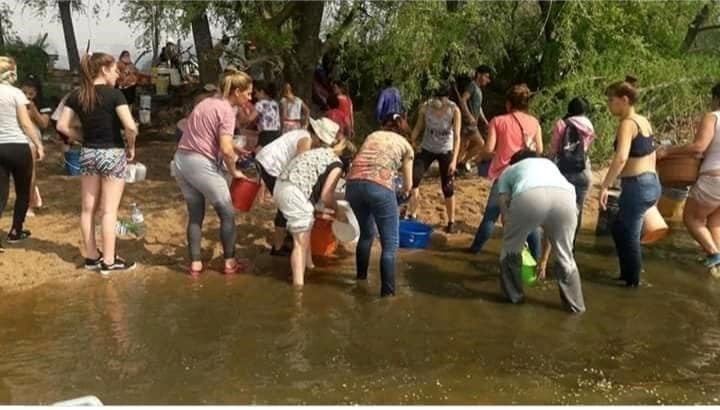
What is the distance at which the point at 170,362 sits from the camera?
188 inches

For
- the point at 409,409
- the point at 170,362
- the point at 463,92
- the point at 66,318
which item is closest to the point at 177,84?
the point at 463,92

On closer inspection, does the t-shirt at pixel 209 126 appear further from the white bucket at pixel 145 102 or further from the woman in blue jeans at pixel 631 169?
the white bucket at pixel 145 102

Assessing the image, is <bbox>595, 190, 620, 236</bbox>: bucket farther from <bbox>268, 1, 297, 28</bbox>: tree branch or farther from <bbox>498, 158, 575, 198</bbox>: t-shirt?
<bbox>268, 1, 297, 28</bbox>: tree branch

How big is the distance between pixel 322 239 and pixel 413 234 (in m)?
0.97

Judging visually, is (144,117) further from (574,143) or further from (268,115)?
(574,143)

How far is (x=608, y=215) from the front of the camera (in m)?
8.02

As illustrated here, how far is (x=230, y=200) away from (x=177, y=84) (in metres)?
10.5

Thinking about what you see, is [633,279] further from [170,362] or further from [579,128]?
[170,362]

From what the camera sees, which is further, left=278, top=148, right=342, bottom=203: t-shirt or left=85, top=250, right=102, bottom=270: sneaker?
left=85, top=250, right=102, bottom=270: sneaker

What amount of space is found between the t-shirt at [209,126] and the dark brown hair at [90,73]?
2.60ft

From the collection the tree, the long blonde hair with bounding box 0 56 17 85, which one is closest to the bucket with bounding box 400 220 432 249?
the long blonde hair with bounding box 0 56 17 85

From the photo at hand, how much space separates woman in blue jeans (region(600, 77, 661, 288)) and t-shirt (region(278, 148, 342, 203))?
2.30 metres

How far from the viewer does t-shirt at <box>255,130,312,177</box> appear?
6418 millimetres

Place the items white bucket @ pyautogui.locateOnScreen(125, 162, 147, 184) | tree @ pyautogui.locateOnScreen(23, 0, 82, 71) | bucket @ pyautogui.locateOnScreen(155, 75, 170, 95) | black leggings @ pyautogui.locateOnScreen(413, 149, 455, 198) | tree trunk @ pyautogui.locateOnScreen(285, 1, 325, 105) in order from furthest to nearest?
tree @ pyautogui.locateOnScreen(23, 0, 82, 71), bucket @ pyautogui.locateOnScreen(155, 75, 170, 95), tree trunk @ pyautogui.locateOnScreen(285, 1, 325, 105), black leggings @ pyautogui.locateOnScreen(413, 149, 455, 198), white bucket @ pyautogui.locateOnScreen(125, 162, 147, 184)
